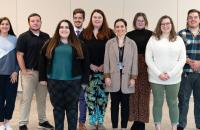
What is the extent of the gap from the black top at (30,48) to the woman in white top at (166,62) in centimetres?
135

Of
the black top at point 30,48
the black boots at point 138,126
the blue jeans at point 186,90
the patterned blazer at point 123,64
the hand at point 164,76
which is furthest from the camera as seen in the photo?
the black boots at point 138,126

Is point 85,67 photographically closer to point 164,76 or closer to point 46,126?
point 164,76

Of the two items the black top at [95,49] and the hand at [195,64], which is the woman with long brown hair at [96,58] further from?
the hand at [195,64]

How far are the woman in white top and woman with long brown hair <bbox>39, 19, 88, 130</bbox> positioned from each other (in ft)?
2.67

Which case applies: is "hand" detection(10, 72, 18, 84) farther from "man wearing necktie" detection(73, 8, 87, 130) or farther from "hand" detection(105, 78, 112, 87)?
"hand" detection(105, 78, 112, 87)

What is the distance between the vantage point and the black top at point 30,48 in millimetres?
4199

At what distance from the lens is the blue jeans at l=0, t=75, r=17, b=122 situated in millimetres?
4230

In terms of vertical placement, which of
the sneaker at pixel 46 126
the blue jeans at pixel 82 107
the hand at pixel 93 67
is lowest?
the sneaker at pixel 46 126

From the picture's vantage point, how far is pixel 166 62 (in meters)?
3.99

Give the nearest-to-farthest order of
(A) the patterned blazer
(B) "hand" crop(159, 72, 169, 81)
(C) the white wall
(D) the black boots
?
(B) "hand" crop(159, 72, 169, 81) → (A) the patterned blazer → (D) the black boots → (C) the white wall

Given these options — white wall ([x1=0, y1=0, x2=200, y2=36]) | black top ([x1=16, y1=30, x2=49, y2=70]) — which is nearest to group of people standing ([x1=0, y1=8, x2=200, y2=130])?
black top ([x1=16, y1=30, x2=49, y2=70])

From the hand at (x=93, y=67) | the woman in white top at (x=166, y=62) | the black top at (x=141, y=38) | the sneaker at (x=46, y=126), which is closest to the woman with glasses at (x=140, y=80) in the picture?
the black top at (x=141, y=38)

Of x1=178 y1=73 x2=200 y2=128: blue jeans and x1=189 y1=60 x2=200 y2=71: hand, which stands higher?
x1=189 y1=60 x2=200 y2=71: hand

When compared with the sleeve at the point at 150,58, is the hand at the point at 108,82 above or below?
below
